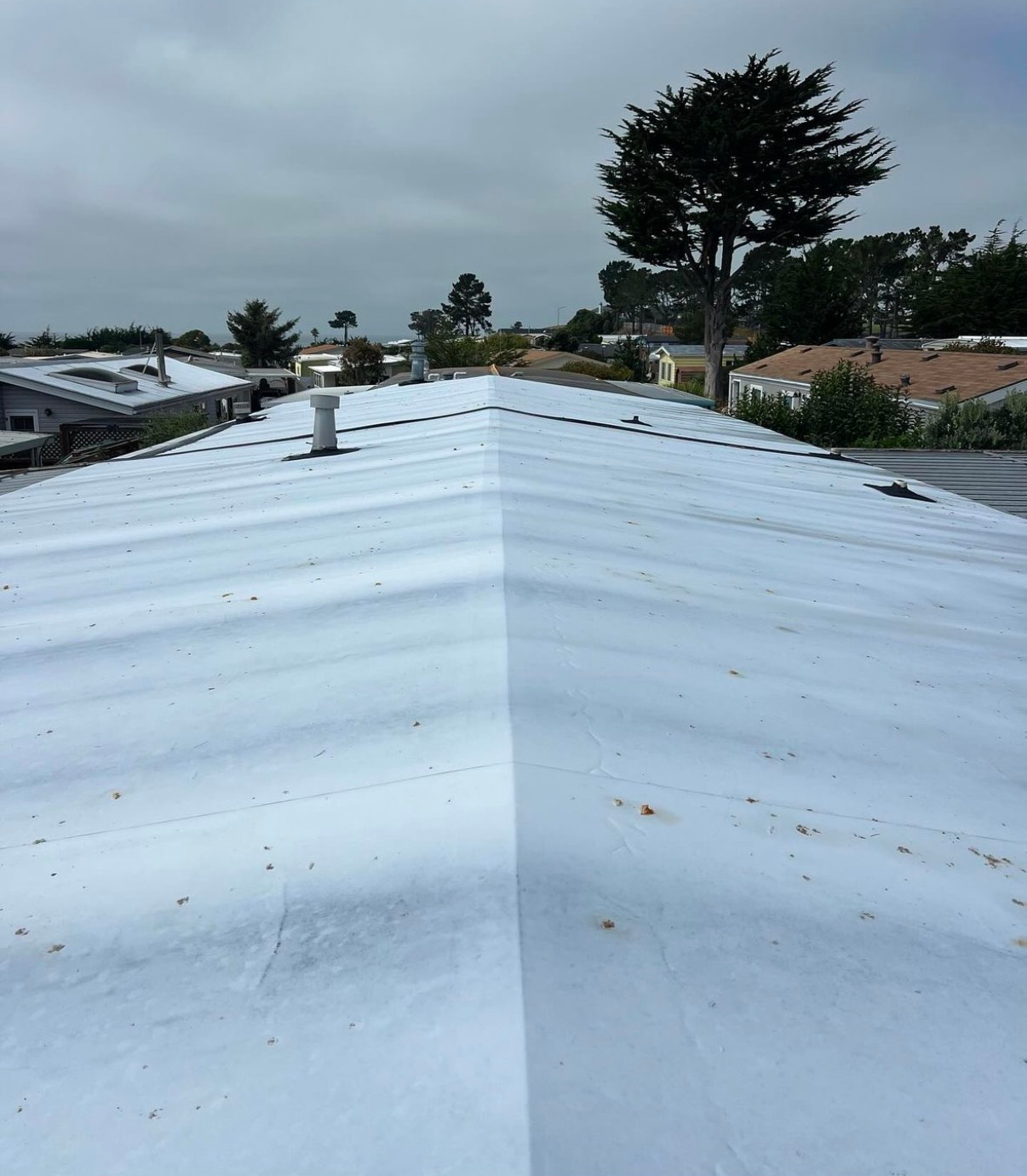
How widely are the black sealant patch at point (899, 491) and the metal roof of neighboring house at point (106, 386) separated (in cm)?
2042

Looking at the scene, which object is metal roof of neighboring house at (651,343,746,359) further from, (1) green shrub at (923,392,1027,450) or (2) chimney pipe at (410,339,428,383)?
(2) chimney pipe at (410,339,428,383)

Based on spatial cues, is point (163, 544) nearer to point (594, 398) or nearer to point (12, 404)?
point (594, 398)

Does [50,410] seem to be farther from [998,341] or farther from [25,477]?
[998,341]

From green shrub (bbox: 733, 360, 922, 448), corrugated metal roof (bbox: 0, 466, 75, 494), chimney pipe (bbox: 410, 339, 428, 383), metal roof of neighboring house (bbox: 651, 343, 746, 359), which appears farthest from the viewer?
metal roof of neighboring house (bbox: 651, 343, 746, 359)

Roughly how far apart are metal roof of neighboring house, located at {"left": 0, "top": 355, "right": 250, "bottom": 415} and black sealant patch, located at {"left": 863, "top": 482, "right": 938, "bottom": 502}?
20418mm

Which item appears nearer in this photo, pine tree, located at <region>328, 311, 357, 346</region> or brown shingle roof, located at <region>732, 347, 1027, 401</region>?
brown shingle roof, located at <region>732, 347, 1027, 401</region>

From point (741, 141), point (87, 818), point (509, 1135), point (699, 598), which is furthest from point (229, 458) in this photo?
point (741, 141)

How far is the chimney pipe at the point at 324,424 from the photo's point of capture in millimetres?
6500

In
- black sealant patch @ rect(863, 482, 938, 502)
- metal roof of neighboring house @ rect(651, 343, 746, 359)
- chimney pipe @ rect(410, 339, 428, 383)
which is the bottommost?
black sealant patch @ rect(863, 482, 938, 502)

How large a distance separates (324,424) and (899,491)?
4.30 metres

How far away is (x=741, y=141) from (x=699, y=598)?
3412 centimetres

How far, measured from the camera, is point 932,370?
30516mm

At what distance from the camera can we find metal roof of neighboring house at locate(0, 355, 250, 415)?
2242cm

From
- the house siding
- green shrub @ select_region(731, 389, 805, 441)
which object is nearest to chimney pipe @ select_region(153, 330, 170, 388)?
the house siding
